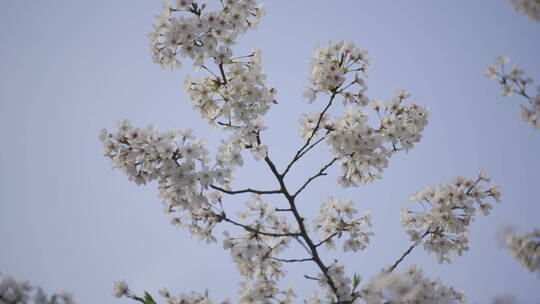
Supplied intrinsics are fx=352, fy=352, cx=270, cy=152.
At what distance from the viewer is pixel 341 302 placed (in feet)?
18.0

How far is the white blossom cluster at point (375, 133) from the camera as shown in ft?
17.9

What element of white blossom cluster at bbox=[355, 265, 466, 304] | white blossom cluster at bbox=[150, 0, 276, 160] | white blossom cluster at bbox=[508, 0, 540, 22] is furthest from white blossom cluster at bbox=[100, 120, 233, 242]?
white blossom cluster at bbox=[508, 0, 540, 22]

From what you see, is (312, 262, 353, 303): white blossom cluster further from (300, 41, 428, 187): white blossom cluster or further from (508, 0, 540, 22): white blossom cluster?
(508, 0, 540, 22): white blossom cluster

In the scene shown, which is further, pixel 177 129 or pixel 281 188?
pixel 281 188

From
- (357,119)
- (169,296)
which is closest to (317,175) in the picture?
(357,119)

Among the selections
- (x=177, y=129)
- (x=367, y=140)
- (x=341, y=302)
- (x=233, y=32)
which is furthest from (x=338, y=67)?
(x=341, y=302)

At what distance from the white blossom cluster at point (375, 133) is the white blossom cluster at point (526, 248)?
9.95 ft

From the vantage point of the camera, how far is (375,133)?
5.59 m

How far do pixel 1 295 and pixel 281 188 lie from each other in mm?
3782

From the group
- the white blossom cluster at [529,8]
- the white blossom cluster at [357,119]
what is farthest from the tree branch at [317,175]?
the white blossom cluster at [529,8]

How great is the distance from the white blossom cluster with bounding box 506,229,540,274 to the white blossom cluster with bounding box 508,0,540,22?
3855 millimetres

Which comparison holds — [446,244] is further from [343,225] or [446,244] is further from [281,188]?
[281,188]

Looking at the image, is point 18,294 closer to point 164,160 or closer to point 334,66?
point 164,160

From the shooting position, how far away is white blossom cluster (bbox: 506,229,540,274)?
641cm
